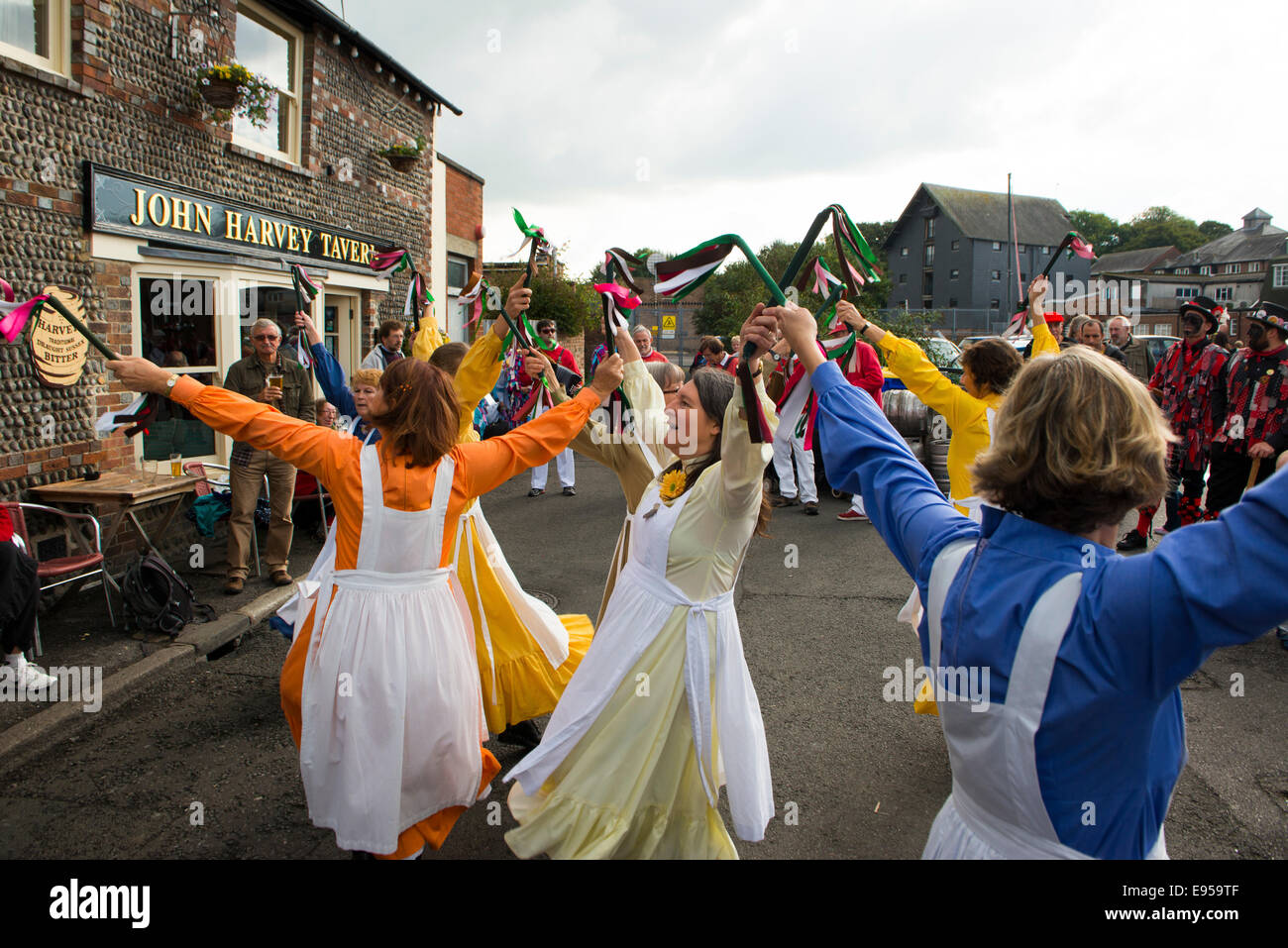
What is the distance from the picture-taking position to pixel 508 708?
12.9ft

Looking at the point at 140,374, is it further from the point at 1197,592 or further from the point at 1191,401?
the point at 1191,401

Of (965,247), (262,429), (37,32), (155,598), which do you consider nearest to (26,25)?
(37,32)

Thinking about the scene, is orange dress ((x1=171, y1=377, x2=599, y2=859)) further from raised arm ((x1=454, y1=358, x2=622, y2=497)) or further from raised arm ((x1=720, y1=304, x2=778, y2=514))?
raised arm ((x1=720, y1=304, x2=778, y2=514))

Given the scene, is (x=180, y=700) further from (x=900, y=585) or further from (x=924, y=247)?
(x=924, y=247)

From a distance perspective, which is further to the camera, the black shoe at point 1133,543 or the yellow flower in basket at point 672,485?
the black shoe at point 1133,543

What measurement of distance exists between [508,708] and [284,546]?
3790mm

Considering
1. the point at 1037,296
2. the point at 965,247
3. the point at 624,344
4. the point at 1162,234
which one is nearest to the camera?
the point at 624,344

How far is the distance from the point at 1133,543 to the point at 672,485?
268 inches

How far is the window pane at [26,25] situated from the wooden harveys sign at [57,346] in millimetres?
1851

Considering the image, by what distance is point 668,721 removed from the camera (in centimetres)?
271

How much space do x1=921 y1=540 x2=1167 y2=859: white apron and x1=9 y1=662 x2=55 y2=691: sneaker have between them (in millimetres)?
4919

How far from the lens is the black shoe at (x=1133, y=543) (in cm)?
788

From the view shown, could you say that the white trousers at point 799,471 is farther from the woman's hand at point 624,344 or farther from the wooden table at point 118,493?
the woman's hand at point 624,344

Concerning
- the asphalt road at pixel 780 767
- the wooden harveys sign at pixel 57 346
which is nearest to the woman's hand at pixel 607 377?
the asphalt road at pixel 780 767
